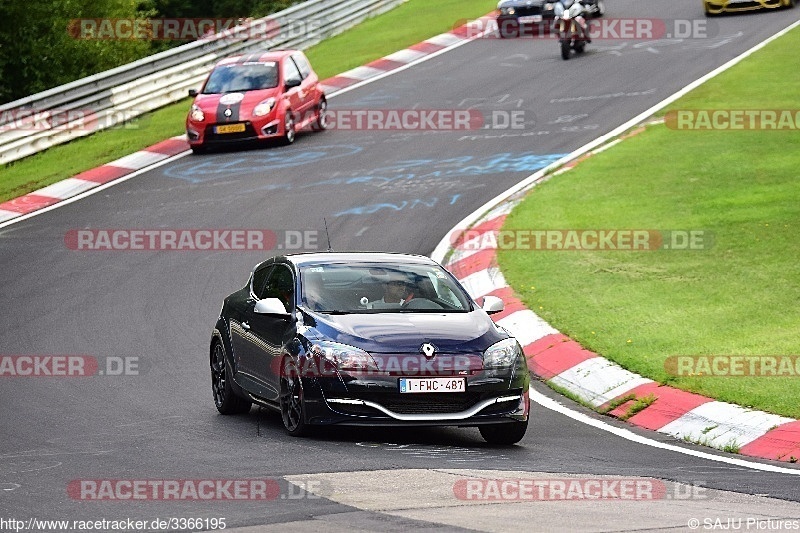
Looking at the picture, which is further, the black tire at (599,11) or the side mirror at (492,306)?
the black tire at (599,11)

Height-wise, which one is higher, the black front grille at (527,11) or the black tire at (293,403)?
the black front grille at (527,11)

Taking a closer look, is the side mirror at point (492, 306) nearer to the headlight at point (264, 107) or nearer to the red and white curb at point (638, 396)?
the red and white curb at point (638, 396)

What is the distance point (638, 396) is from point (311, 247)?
7937 millimetres

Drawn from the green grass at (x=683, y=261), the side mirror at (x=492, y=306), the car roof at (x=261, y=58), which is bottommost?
the green grass at (x=683, y=261)

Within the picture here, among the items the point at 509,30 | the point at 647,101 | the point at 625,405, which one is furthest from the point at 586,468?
the point at 509,30

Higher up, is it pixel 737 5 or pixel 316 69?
pixel 737 5

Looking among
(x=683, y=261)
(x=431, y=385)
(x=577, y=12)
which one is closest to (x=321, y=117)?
(x=577, y=12)

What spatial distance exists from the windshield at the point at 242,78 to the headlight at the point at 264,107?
525 mm

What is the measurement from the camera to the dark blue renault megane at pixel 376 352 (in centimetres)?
1055

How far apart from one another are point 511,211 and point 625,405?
8.11 metres

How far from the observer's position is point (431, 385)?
10.5 metres

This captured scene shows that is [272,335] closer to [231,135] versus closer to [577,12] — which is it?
[231,135]

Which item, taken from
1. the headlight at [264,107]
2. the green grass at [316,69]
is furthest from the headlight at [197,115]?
the green grass at [316,69]

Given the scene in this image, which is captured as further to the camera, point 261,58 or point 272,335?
point 261,58
